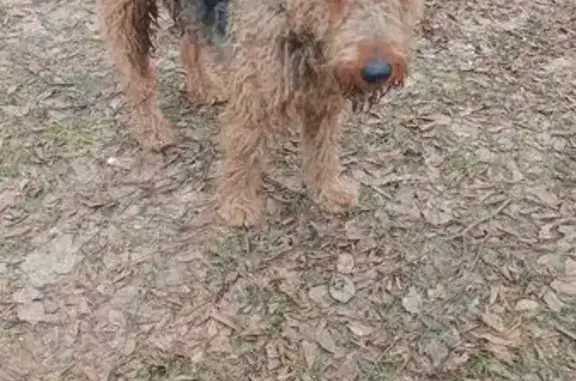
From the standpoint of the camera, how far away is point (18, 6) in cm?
529

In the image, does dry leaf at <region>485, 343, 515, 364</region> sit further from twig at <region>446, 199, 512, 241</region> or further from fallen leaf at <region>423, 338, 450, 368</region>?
twig at <region>446, 199, 512, 241</region>

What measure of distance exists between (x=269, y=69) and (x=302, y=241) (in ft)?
2.94

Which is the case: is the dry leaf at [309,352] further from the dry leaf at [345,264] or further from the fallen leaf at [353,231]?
the fallen leaf at [353,231]

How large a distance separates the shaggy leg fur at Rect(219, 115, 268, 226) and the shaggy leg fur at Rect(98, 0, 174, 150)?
587 mm

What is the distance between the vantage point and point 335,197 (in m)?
3.96

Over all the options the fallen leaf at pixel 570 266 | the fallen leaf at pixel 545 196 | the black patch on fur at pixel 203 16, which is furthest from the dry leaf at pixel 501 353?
the black patch on fur at pixel 203 16

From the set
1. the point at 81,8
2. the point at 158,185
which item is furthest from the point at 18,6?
the point at 158,185

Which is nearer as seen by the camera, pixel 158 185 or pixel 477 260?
pixel 477 260

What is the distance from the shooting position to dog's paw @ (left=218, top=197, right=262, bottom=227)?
387cm

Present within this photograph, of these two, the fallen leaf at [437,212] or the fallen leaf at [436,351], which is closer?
the fallen leaf at [436,351]

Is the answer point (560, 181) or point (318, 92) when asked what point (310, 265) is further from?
point (560, 181)

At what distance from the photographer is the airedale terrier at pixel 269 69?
9.58 ft

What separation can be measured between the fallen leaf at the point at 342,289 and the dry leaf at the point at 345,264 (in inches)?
1.4

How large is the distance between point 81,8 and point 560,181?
296 centimetres
